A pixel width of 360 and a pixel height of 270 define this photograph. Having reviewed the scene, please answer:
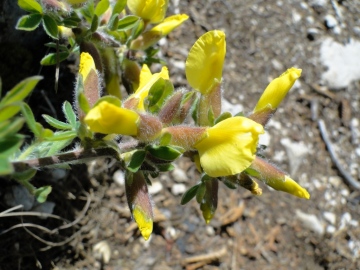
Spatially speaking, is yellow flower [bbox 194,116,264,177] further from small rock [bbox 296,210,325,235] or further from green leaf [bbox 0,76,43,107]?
small rock [bbox 296,210,325,235]

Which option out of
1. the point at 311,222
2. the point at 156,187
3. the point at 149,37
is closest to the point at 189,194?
the point at 149,37

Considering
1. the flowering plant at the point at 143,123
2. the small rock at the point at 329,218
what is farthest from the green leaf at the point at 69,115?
the small rock at the point at 329,218

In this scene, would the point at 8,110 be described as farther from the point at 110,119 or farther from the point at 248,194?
the point at 248,194

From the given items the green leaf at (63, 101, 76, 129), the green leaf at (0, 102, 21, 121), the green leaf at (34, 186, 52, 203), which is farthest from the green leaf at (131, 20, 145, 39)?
the green leaf at (0, 102, 21, 121)

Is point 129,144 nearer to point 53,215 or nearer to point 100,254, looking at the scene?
point 53,215

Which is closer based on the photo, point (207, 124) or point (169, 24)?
point (207, 124)

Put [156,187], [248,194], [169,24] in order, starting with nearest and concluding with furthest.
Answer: [169,24], [156,187], [248,194]

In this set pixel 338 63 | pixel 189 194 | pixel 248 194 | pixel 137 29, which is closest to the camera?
pixel 189 194

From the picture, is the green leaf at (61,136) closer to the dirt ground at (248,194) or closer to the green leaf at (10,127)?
the green leaf at (10,127)
